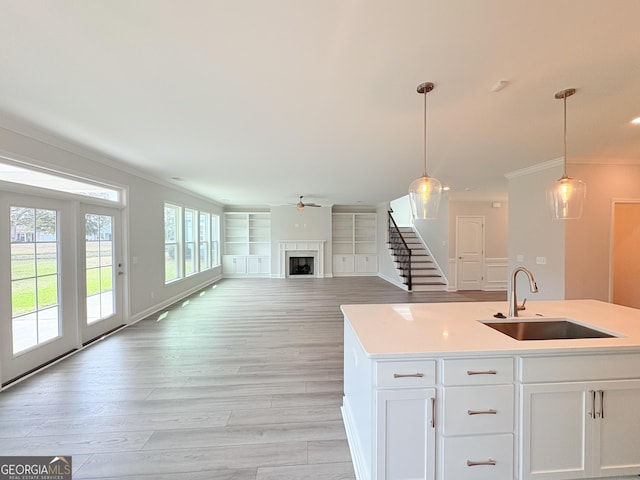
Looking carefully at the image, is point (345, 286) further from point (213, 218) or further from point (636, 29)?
point (636, 29)

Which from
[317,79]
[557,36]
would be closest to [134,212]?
[317,79]

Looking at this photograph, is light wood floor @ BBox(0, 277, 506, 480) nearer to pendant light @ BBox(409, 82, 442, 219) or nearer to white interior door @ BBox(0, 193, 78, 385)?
white interior door @ BBox(0, 193, 78, 385)

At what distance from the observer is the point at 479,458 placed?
1.47m

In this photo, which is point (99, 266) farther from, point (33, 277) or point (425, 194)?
point (425, 194)

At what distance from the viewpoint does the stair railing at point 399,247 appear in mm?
7531

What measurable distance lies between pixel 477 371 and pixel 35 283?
13.5 feet

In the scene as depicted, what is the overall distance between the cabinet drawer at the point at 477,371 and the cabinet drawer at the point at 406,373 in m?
0.09

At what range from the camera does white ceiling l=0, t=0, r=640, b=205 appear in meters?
1.35

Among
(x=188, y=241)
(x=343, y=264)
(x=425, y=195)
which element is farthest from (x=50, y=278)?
(x=343, y=264)

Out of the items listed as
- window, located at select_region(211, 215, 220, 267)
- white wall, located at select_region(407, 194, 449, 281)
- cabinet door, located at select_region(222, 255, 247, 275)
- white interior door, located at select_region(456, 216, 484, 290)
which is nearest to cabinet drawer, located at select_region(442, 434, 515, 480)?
white wall, located at select_region(407, 194, 449, 281)

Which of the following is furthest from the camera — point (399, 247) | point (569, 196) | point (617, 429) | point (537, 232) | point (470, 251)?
point (399, 247)

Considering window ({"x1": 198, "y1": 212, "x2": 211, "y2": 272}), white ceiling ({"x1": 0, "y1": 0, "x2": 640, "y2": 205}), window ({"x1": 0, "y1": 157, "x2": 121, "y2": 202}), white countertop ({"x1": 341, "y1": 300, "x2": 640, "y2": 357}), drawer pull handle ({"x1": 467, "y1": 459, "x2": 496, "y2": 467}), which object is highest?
white ceiling ({"x1": 0, "y1": 0, "x2": 640, "y2": 205})

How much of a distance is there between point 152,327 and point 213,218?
15.8 ft

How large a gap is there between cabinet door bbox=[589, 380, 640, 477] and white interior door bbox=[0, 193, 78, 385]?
15.2 feet
